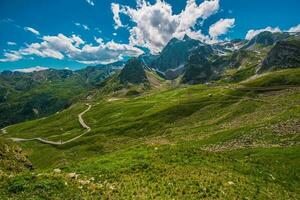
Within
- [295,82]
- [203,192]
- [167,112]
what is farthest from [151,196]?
[295,82]

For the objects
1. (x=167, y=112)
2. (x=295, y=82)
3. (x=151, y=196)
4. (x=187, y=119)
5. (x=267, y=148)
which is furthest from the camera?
(x=295, y=82)

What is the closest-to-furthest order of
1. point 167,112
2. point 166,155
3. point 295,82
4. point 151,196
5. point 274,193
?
point 151,196, point 274,193, point 166,155, point 167,112, point 295,82

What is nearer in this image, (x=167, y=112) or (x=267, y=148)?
(x=267, y=148)

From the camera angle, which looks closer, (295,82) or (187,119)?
(187,119)

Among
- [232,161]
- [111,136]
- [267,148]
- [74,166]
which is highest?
[74,166]

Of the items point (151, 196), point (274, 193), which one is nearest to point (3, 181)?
point (151, 196)

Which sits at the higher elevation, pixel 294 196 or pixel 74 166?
pixel 74 166

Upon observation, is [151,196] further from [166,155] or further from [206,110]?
[206,110]

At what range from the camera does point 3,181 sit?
25.1 meters

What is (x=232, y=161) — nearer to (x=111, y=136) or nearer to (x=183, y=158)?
(x=183, y=158)

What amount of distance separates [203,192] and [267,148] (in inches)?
1220

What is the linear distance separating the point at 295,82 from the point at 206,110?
68.1 m

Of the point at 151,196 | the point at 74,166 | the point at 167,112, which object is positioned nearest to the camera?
the point at 151,196

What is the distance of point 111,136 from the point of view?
405ft
